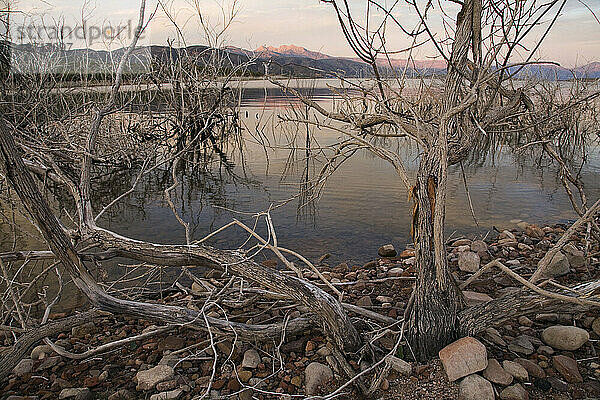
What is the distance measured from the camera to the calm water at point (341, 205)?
5.95 m

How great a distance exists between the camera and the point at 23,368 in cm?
296

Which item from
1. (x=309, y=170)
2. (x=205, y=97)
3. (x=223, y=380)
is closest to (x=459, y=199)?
(x=309, y=170)

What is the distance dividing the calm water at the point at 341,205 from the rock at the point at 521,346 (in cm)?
243

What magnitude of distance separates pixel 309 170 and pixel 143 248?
7.38 metres

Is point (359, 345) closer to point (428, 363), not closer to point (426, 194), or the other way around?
point (428, 363)

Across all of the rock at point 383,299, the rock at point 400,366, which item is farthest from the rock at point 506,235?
the rock at point 400,366

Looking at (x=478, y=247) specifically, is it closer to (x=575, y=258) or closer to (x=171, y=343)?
(x=575, y=258)

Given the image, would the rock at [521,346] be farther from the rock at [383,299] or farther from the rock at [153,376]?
the rock at [153,376]

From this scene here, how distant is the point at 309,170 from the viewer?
9.99 m

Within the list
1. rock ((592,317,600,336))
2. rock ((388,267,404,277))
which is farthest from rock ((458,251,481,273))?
rock ((592,317,600,336))

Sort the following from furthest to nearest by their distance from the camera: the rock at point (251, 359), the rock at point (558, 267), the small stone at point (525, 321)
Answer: the rock at point (558, 267)
the small stone at point (525, 321)
the rock at point (251, 359)

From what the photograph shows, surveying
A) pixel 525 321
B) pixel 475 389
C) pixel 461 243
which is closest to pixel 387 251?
pixel 461 243

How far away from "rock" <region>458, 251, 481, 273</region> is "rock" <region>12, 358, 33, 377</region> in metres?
3.82

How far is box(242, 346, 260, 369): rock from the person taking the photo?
9.14 ft
